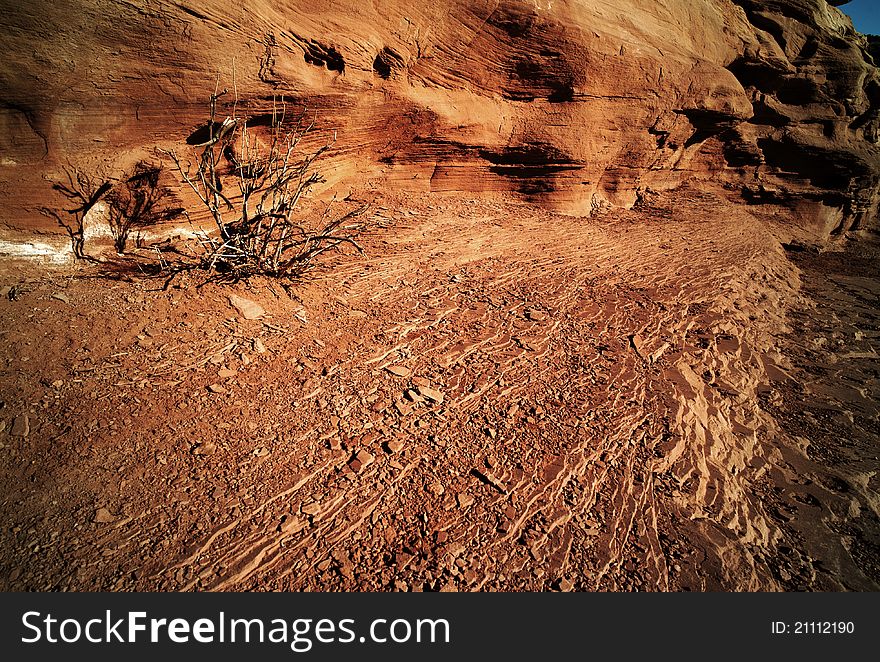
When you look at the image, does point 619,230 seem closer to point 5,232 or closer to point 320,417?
point 320,417

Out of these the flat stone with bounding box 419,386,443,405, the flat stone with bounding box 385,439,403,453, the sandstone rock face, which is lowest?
the flat stone with bounding box 385,439,403,453

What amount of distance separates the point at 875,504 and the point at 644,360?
5.83 feet

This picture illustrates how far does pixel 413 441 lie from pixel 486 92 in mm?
5733

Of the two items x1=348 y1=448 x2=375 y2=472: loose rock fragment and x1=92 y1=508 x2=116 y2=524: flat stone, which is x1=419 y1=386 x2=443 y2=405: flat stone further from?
x1=92 y1=508 x2=116 y2=524: flat stone

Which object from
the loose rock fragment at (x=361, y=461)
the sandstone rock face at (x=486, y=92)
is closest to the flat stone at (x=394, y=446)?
the loose rock fragment at (x=361, y=461)

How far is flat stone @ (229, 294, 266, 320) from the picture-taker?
3.57 metres

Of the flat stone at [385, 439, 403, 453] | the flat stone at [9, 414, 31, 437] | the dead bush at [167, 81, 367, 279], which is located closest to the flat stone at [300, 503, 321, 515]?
the flat stone at [385, 439, 403, 453]

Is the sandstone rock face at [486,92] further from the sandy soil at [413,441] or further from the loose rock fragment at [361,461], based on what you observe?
the loose rock fragment at [361,461]

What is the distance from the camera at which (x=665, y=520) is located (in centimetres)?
257

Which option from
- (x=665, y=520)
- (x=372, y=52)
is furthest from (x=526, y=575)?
(x=372, y=52)

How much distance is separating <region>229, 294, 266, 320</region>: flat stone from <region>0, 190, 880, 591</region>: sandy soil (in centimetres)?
11

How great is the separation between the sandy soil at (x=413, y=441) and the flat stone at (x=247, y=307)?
111mm

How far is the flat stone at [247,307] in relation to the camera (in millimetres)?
3574

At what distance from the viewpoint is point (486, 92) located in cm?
652
